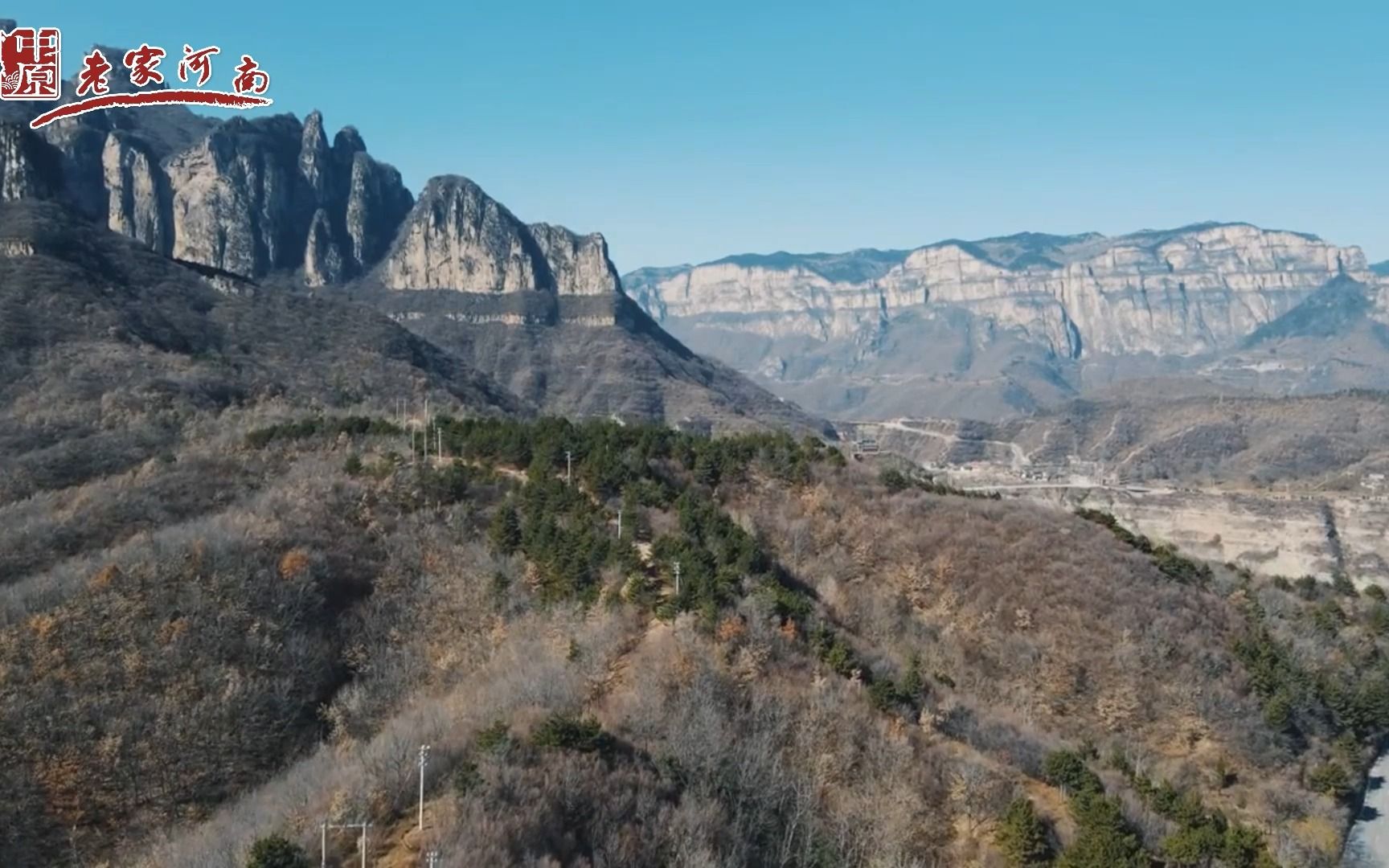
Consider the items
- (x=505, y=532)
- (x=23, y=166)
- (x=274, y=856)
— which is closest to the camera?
(x=274, y=856)

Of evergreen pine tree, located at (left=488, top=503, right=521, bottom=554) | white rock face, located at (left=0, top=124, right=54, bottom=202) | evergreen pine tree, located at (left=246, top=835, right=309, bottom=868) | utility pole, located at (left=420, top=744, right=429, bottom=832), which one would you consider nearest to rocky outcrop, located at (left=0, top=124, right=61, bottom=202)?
white rock face, located at (left=0, top=124, right=54, bottom=202)

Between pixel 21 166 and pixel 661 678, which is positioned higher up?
pixel 21 166

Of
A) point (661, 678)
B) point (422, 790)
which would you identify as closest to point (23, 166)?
point (661, 678)

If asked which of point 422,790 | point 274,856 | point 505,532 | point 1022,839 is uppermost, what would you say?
point 505,532

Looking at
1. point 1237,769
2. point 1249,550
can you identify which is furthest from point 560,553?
point 1249,550

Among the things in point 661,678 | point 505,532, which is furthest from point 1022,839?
point 505,532

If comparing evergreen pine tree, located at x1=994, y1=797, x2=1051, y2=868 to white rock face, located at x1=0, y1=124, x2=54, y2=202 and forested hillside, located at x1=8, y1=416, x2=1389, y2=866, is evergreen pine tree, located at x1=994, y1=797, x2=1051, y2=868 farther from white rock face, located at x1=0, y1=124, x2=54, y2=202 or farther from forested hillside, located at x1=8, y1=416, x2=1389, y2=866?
white rock face, located at x1=0, y1=124, x2=54, y2=202

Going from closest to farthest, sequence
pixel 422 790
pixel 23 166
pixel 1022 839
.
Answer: pixel 422 790 → pixel 1022 839 → pixel 23 166

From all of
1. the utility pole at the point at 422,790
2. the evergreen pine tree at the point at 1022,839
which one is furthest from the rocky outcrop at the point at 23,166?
the evergreen pine tree at the point at 1022,839

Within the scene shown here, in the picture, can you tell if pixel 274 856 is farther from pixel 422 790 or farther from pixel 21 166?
pixel 21 166

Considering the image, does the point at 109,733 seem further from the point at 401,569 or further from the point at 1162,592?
the point at 1162,592

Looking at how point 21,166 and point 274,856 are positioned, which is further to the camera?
point 21,166

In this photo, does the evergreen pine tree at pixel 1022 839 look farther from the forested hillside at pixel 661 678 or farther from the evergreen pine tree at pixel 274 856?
the evergreen pine tree at pixel 274 856
